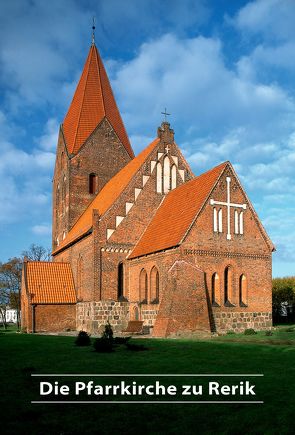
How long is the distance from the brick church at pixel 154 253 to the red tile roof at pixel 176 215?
77 millimetres

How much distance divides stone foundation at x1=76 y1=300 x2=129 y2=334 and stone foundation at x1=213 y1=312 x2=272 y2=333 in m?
5.74

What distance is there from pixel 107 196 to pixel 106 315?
8101 mm

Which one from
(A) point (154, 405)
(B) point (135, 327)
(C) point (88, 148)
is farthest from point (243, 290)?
(A) point (154, 405)

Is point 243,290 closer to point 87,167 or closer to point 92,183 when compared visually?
point 92,183

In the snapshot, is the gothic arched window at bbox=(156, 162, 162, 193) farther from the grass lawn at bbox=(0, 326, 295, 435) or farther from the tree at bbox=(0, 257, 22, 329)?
the tree at bbox=(0, 257, 22, 329)

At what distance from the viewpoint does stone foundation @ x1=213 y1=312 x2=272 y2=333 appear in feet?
76.3

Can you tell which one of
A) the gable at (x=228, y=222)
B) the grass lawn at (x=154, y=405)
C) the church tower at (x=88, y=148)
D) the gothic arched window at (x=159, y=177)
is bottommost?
the grass lawn at (x=154, y=405)

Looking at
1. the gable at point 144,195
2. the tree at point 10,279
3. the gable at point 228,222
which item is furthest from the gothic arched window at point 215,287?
the tree at point 10,279

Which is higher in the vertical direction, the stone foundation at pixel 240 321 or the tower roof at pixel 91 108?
the tower roof at pixel 91 108

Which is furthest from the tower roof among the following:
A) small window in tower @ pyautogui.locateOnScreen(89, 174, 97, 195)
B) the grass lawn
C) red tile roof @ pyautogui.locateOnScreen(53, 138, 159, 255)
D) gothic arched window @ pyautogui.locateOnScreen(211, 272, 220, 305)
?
the grass lawn

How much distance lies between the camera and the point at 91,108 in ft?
121

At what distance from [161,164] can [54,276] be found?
10243mm

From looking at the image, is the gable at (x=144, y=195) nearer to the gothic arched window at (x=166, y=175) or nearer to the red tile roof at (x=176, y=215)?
the gothic arched window at (x=166, y=175)

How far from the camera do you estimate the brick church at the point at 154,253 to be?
2295cm
